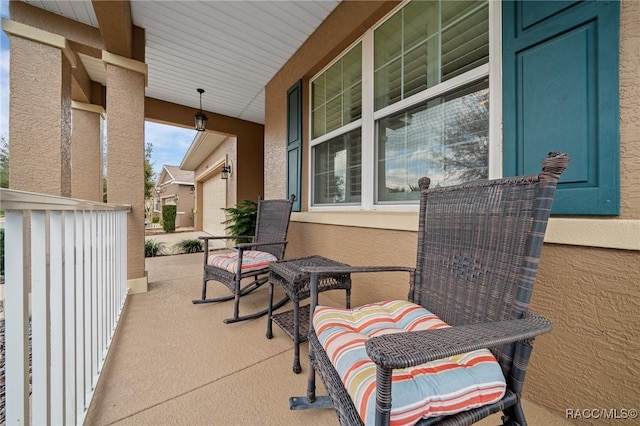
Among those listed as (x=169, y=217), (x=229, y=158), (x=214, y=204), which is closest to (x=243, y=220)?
(x=229, y=158)

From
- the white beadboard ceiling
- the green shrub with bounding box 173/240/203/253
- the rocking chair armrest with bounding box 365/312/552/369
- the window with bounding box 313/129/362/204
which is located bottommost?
the green shrub with bounding box 173/240/203/253

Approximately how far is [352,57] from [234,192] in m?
4.47

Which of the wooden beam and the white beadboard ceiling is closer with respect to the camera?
the wooden beam

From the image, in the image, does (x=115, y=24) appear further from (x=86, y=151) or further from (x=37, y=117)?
(x=86, y=151)

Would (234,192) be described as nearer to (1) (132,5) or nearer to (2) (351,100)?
(1) (132,5)

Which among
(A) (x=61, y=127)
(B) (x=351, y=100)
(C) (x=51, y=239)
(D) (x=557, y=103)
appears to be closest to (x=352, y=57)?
(B) (x=351, y=100)

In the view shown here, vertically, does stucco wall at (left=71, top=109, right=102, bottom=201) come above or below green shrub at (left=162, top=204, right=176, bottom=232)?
above

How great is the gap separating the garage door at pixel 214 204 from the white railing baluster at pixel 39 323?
6.97m

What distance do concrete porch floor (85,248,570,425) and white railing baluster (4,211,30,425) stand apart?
2.39ft

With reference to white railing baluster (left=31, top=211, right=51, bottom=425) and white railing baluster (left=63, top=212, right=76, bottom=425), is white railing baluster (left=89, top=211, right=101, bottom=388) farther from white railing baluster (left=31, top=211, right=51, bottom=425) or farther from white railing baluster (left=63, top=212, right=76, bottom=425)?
white railing baluster (left=31, top=211, right=51, bottom=425)

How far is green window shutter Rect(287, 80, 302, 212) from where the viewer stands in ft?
11.0

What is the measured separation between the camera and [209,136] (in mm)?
7297

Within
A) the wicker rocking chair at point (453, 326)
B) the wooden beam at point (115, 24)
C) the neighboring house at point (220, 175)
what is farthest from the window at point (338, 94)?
the neighboring house at point (220, 175)

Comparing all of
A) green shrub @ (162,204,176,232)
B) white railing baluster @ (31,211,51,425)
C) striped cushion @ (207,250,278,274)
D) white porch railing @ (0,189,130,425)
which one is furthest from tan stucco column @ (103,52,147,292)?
green shrub @ (162,204,176,232)
